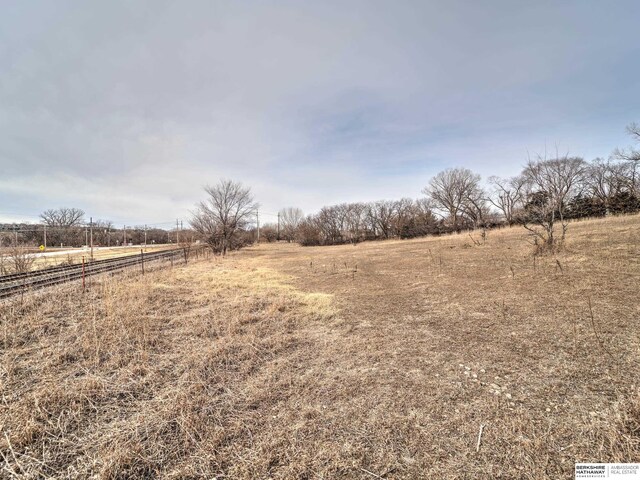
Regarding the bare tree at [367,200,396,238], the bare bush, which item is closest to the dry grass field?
the bare bush

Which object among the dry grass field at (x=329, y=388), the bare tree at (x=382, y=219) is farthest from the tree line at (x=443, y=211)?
the dry grass field at (x=329, y=388)

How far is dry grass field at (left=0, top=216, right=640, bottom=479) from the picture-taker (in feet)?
7.82

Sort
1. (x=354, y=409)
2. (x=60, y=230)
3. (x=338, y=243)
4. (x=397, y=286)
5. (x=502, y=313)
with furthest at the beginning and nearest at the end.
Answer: (x=60, y=230)
(x=338, y=243)
(x=397, y=286)
(x=502, y=313)
(x=354, y=409)

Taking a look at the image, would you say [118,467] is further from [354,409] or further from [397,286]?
[397,286]

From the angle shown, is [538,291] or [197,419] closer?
[197,419]

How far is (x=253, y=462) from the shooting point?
7.79 feet

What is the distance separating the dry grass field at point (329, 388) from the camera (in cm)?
238

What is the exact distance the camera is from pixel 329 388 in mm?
3631

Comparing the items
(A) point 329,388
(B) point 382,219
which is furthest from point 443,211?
(A) point 329,388

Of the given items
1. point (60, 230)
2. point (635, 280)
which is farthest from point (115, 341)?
point (60, 230)

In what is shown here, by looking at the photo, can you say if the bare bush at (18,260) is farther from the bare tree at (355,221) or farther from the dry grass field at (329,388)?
the bare tree at (355,221)

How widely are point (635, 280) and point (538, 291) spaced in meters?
2.25

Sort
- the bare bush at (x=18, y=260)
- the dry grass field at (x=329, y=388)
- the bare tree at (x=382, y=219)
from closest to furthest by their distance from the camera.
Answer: the dry grass field at (x=329, y=388) < the bare bush at (x=18, y=260) < the bare tree at (x=382, y=219)

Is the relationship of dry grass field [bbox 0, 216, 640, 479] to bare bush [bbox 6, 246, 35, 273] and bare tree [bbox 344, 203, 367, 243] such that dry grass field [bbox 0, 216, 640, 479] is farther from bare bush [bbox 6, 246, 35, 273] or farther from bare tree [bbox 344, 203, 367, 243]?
bare tree [bbox 344, 203, 367, 243]
